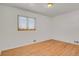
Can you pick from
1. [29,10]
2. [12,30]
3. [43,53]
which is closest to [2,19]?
[12,30]

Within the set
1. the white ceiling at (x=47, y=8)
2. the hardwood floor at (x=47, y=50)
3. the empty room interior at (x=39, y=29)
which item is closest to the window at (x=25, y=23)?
the empty room interior at (x=39, y=29)

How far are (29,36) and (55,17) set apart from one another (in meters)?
0.40

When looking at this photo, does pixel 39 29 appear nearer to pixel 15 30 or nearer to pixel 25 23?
pixel 25 23

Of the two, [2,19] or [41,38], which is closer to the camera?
[2,19]

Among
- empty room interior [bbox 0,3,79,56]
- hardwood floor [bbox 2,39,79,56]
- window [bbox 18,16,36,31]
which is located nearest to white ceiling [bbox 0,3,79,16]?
empty room interior [bbox 0,3,79,56]

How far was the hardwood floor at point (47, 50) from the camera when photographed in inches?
45.9

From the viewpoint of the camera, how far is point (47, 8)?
1.18 meters

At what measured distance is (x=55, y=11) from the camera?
1205mm

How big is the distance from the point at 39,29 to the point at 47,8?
0.29m

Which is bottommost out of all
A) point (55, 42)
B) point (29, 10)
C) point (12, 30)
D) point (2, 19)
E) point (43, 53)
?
point (43, 53)

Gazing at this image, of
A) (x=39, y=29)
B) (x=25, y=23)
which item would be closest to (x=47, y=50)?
(x=39, y=29)

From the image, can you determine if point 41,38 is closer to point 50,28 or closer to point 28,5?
point 50,28

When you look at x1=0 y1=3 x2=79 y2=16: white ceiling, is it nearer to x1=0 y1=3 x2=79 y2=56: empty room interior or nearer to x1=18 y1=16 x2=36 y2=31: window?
x1=0 y1=3 x2=79 y2=56: empty room interior

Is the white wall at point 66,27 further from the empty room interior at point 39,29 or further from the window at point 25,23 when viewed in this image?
the window at point 25,23
